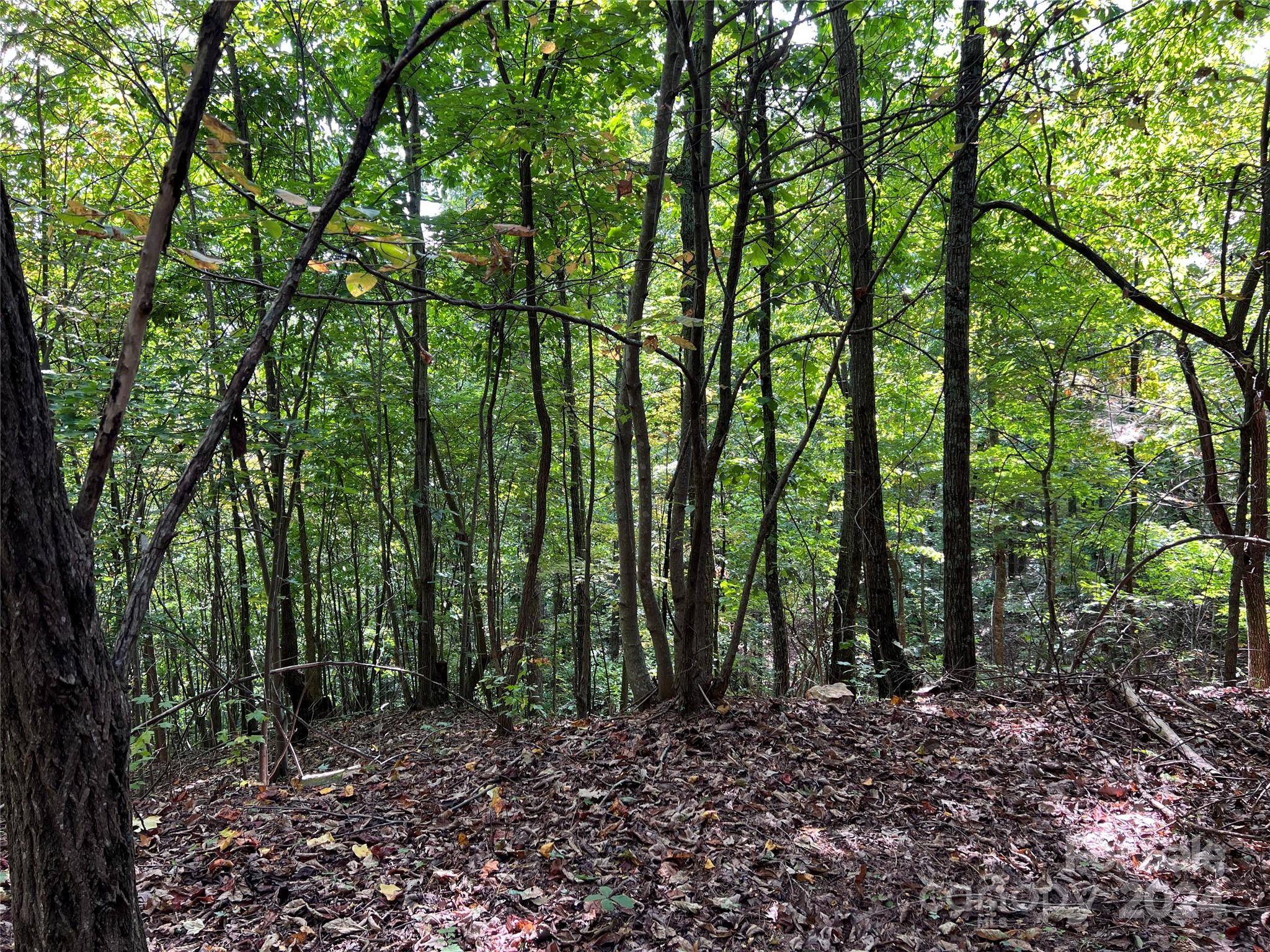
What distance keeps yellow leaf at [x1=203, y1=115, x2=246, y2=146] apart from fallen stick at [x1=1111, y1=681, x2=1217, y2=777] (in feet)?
16.3

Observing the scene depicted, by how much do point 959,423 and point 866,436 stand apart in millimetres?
804

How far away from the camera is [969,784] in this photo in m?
3.74

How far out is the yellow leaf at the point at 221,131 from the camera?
4.28 feet

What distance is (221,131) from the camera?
1395 millimetres

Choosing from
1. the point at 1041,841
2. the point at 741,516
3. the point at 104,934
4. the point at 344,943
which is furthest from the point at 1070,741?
the point at 741,516

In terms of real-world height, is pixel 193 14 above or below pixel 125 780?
above

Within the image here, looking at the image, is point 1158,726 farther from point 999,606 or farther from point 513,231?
point 999,606

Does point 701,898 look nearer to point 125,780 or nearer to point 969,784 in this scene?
point 969,784

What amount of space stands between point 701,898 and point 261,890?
5.69 feet

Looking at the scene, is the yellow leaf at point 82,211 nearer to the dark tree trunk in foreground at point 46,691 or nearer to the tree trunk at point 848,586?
the dark tree trunk in foreground at point 46,691

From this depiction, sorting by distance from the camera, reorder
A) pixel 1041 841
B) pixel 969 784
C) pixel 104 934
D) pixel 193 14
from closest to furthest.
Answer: pixel 104 934
pixel 1041 841
pixel 969 784
pixel 193 14

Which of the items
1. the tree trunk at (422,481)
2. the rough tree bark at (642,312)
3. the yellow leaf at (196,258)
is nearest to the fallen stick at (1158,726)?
the rough tree bark at (642,312)

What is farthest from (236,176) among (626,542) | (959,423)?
(959,423)

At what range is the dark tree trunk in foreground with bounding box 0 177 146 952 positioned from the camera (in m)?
1.10
